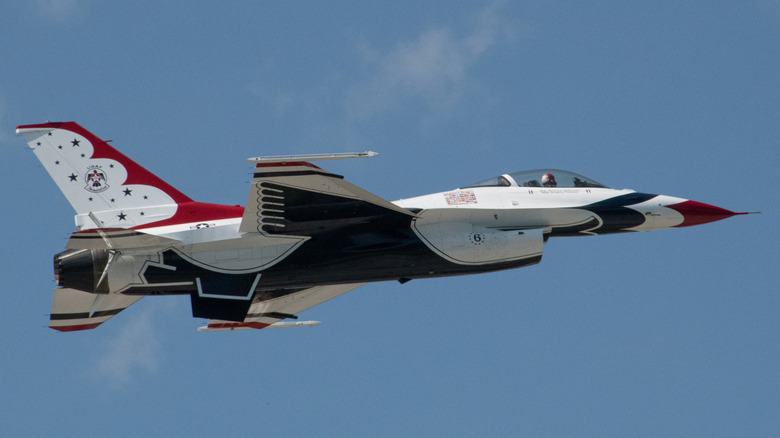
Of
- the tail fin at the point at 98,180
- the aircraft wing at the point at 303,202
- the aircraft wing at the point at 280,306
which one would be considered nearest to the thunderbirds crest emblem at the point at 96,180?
the tail fin at the point at 98,180

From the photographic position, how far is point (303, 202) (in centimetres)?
2062

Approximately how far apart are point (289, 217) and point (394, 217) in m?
2.11

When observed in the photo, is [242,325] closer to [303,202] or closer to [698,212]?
[303,202]

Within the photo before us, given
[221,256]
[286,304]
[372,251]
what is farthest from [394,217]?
[286,304]

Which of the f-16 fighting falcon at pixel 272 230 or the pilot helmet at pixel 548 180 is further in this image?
the pilot helmet at pixel 548 180

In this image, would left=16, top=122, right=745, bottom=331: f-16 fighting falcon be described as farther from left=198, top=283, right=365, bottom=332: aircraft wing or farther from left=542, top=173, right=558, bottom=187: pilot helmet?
left=198, top=283, right=365, bottom=332: aircraft wing

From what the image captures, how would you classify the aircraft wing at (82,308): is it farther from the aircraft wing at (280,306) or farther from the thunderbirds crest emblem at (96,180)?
the aircraft wing at (280,306)

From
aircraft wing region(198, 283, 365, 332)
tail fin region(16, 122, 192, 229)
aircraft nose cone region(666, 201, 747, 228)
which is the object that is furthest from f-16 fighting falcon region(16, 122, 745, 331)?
aircraft wing region(198, 283, 365, 332)

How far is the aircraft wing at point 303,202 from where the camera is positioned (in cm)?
1959

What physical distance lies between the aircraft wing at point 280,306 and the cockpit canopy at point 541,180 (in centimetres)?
440

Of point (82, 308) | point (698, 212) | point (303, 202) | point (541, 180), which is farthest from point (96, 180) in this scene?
point (698, 212)

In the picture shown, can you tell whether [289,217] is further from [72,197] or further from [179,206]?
[72,197]

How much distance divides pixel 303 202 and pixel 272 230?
0.92m

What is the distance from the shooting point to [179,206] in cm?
2188
